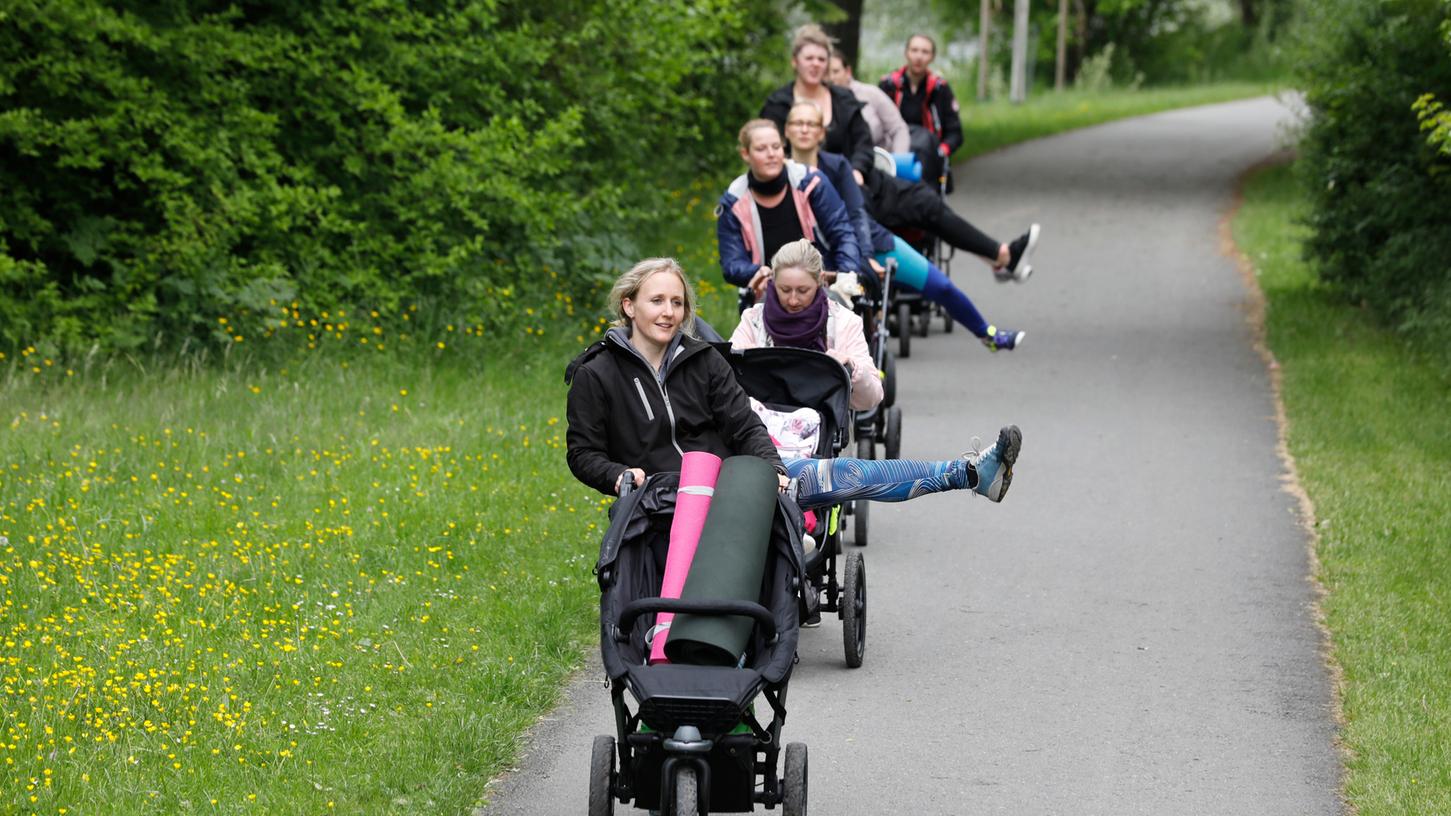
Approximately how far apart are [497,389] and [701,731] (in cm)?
720

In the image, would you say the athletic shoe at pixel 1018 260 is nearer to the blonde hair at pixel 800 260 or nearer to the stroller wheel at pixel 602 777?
the blonde hair at pixel 800 260

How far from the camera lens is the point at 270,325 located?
1262 centimetres

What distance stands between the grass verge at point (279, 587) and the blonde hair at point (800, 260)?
5.20ft

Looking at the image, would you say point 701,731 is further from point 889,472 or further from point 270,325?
point 270,325

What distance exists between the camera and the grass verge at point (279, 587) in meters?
5.63

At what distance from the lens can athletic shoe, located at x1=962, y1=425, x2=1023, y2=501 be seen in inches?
243

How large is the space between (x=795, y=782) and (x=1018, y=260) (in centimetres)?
820

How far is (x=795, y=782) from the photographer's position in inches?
195

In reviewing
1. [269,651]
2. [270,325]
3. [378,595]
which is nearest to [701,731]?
[269,651]

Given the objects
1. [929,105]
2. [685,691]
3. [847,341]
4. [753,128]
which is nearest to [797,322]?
[847,341]

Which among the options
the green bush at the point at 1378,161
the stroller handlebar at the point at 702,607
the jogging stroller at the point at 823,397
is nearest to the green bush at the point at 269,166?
the jogging stroller at the point at 823,397

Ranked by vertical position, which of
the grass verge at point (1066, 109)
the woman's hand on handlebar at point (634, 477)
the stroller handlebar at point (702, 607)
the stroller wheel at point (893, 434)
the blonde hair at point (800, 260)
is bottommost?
the grass verge at point (1066, 109)

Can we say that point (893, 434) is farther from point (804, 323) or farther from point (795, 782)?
point (795, 782)

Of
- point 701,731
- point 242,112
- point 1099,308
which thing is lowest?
point 1099,308
